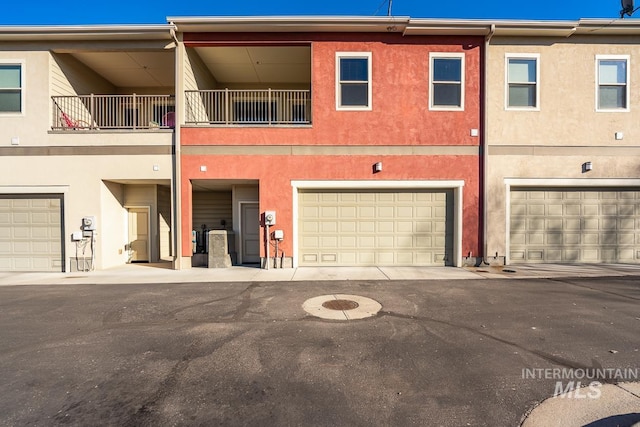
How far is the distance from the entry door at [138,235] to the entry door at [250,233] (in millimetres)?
3600

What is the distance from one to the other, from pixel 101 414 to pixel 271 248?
6.77 m

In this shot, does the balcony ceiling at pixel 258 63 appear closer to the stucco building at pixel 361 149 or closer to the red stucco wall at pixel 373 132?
the stucco building at pixel 361 149

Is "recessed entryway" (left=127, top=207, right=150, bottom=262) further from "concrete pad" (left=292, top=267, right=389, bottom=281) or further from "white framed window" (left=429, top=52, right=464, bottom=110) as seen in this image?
"white framed window" (left=429, top=52, right=464, bottom=110)

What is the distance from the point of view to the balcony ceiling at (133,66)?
9.86 m

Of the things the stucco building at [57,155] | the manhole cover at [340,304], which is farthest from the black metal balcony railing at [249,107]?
the manhole cover at [340,304]

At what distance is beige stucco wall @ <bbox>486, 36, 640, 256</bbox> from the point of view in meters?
9.54

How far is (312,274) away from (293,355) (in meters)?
4.69

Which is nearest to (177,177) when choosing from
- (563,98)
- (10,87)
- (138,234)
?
(138,234)

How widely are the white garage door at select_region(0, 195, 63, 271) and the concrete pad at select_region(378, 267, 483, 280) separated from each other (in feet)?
33.5

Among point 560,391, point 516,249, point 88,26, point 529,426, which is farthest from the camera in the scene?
point 516,249

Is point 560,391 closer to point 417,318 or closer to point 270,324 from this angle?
point 417,318

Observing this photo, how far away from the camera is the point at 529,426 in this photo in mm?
2561

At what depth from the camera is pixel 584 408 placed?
2764 mm

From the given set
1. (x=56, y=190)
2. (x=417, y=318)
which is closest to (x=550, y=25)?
(x=417, y=318)
